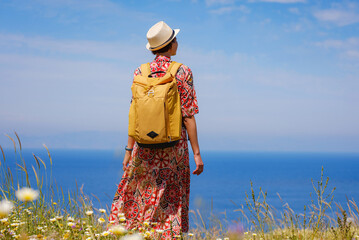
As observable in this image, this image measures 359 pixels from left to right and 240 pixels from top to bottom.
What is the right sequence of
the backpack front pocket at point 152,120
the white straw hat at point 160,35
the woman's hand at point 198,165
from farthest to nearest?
the white straw hat at point 160,35 < the woman's hand at point 198,165 < the backpack front pocket at point 152,120

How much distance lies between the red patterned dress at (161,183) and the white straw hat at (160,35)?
14 cm

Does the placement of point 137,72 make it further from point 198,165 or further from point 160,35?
point 198,165

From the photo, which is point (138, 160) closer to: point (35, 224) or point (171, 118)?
point (171, 118)

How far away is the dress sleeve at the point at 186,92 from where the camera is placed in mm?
3678

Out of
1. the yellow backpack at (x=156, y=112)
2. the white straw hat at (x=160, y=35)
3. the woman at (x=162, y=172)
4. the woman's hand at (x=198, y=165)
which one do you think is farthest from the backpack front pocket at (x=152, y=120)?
the white straw hat at (x=160, y=35)

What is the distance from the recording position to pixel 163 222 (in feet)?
12.5

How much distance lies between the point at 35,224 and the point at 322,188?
9.33 feet

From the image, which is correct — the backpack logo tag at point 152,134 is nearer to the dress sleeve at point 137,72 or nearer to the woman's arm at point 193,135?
the woman's arm at point 193,135

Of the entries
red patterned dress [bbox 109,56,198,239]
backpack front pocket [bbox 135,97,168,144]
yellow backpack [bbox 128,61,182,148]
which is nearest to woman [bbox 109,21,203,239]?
red patterned dress [bbox 109,56,198,239]

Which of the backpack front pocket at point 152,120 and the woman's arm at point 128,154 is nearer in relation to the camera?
the backpack front pocket at point 152,120

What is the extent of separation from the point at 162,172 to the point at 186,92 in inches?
32.7

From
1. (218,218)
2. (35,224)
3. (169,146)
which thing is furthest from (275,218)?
(35,224)

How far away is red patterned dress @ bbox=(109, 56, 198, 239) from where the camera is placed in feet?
12.2

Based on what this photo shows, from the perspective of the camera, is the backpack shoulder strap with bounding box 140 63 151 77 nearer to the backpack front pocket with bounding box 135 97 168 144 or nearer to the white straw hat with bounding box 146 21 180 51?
the white straw hat with bounding box 146 21 180 51
